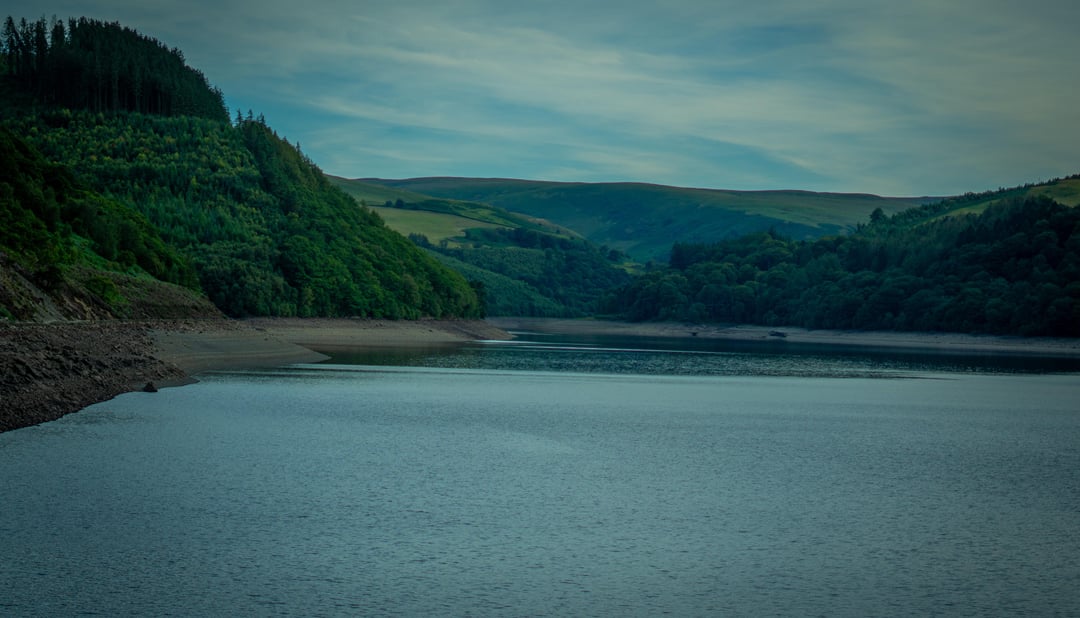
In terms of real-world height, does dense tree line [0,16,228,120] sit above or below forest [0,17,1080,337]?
above

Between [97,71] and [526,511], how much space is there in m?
136

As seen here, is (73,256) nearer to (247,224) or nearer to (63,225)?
(63,225)

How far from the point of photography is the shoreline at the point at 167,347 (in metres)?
35.1

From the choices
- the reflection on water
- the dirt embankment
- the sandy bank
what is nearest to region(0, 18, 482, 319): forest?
the reflection on water

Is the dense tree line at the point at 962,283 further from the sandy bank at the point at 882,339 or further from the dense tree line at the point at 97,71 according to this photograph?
the dense tree line at the point at 97,71

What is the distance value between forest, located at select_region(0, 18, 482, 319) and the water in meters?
63.8

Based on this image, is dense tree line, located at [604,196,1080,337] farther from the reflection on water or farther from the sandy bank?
the reflection on water

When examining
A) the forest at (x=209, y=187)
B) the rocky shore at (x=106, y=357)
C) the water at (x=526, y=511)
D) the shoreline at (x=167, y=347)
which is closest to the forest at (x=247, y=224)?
the forest at (x=209, y=187)

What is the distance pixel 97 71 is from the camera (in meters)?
140

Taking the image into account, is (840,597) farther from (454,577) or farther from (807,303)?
(807,303)

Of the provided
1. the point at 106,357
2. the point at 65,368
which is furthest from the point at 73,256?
the point at 65,368

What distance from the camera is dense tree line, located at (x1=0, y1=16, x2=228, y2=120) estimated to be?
14012cm

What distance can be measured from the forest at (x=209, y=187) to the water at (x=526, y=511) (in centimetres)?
6378

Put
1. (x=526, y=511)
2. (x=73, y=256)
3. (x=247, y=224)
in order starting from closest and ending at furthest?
1. (x=526, y=511)
2. (x=73, y=256)
3. (x=247, y=224)
